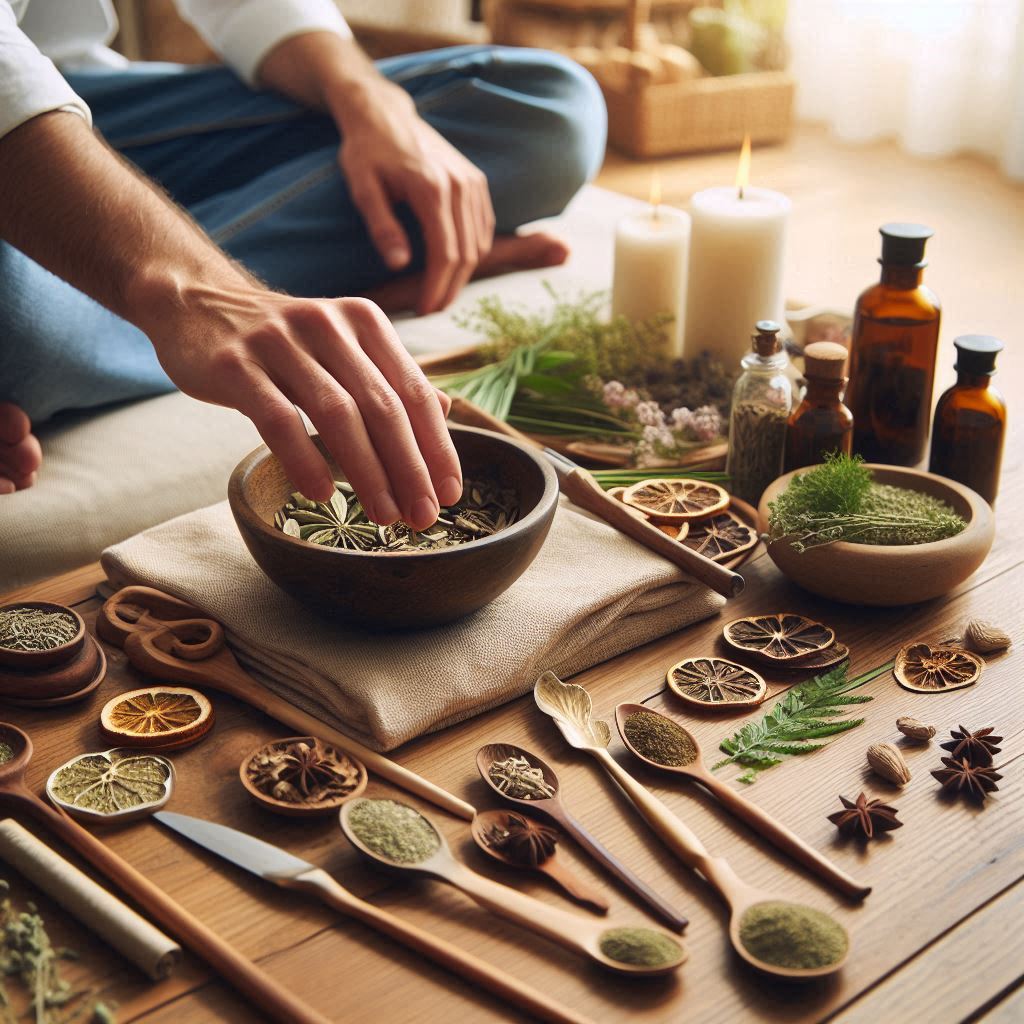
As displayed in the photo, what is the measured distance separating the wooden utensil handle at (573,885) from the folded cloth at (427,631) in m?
0.17

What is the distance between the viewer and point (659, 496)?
128cm

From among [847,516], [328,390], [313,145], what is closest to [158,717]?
[328,390]

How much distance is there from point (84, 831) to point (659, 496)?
0.67 m

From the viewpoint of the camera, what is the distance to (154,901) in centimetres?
78

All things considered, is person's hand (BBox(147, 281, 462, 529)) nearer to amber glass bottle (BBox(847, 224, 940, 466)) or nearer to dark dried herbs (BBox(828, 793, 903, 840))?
dark dried herbs (BBox(828, 793, 903, 840))

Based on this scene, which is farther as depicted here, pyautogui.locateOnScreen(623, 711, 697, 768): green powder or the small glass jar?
the small glass jar

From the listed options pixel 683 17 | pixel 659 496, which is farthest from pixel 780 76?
pixel 659 496

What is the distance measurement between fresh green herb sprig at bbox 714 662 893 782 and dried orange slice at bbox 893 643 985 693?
0.10ft

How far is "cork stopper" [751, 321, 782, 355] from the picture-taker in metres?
1.27

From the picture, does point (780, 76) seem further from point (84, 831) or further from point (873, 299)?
point (84, 831)

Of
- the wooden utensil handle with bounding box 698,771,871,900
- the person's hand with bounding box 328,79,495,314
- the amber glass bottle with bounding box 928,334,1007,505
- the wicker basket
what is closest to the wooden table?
the wooden utensil handle with bounding box 698,771,871,900

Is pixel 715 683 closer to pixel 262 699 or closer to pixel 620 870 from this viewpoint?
pixel 620 870

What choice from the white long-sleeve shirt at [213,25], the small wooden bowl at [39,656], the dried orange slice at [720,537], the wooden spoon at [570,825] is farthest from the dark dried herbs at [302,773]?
the white long-sleeve shirt at [213,25]

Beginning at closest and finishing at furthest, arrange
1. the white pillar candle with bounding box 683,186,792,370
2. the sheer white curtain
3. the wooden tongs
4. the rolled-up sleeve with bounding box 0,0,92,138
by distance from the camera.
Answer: the wooden tongs < the rolled-up sleeve with bounding box 0,0,92,138 < the white pillar candle with bounding box 683,186,792,370 < the sheer white curtain
